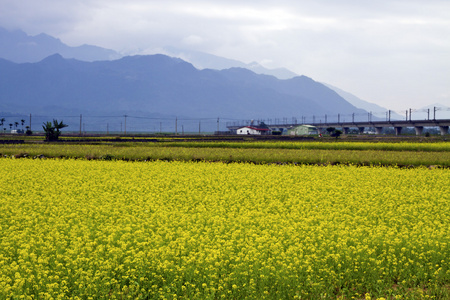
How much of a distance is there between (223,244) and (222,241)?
39 centimetres

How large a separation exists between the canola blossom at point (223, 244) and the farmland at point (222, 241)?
4 centimetres

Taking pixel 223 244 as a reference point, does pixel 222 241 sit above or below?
above

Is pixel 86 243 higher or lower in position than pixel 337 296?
higher

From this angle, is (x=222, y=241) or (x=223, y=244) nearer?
(x=222, y=241)

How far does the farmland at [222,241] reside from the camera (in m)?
8.52

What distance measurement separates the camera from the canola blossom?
8.50 m

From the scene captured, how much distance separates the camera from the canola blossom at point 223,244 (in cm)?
→ 850

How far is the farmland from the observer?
8.52 meters

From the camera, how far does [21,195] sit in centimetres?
1723

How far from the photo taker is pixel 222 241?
10000 millimetres

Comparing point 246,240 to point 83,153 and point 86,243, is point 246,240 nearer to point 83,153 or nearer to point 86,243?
point 86,243

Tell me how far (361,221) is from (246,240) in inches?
170

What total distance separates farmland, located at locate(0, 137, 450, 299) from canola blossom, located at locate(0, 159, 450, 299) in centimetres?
4

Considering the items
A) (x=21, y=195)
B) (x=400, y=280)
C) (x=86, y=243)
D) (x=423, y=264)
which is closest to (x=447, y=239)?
(x=423, y=264)
